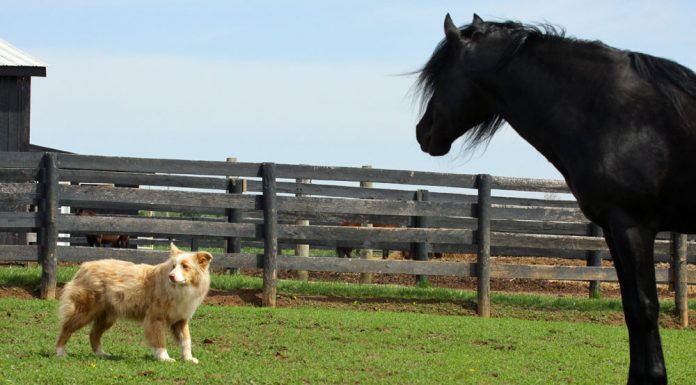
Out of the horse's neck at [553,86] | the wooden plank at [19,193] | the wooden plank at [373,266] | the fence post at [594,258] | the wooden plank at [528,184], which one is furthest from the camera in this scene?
the fence post at [594,258]

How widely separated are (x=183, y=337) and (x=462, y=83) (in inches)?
144

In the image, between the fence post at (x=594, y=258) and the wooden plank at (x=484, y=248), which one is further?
the fence post at (x=594, y=258)

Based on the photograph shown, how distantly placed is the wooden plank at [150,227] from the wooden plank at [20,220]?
0.30m

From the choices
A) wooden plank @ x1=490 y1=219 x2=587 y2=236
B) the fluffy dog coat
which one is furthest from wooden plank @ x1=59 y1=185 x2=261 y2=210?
the fluffy dog coat

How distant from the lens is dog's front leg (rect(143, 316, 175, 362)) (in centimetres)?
808

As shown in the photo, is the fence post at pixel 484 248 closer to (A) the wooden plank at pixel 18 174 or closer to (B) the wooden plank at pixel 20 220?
(B) the wooden plank at pixel 20 220

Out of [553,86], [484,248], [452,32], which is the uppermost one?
[452,32]

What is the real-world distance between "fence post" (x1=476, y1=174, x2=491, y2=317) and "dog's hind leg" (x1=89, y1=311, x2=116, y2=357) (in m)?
6.09

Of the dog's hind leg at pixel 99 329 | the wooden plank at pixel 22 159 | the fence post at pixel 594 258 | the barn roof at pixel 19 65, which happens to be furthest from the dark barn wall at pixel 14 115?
the dog's hind leg at pixel 99 329

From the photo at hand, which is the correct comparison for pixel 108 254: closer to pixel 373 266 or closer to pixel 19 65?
pixel 373 266

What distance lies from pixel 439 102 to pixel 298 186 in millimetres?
9862

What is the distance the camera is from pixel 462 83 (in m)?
5.88

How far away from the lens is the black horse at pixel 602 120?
5172 millimetres

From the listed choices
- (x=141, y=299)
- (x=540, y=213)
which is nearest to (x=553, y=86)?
(x=141, y=299)
